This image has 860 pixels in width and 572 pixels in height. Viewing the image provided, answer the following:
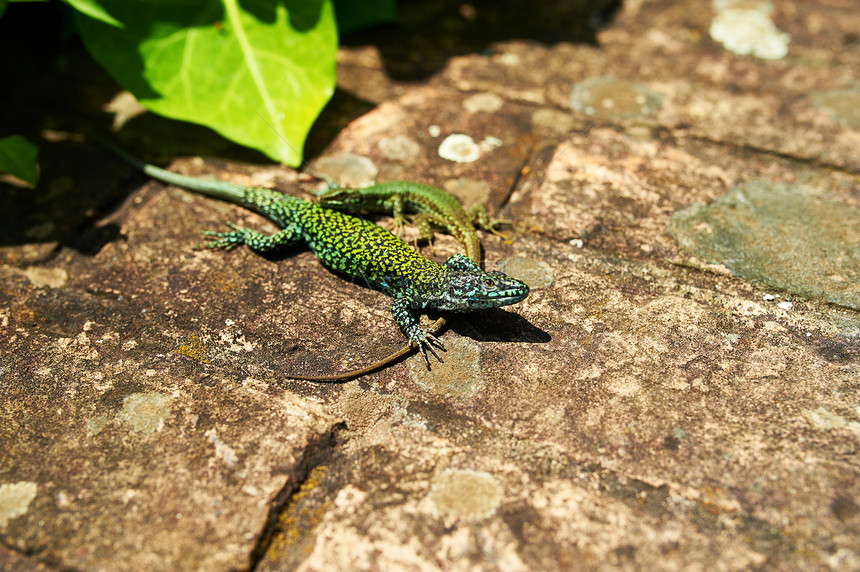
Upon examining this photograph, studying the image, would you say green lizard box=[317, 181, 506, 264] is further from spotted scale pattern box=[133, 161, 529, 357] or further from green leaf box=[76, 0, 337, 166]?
green leaf box=[76, 0, 337, 166]

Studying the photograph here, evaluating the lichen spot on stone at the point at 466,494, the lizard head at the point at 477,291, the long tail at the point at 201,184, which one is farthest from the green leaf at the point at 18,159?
the lichen spot on stone at the point at 466,494

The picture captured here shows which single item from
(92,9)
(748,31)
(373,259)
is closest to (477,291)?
(373,259)

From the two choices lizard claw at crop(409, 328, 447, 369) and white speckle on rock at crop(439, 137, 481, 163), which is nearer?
lizard claw at crop(409, 328, 447, 369)

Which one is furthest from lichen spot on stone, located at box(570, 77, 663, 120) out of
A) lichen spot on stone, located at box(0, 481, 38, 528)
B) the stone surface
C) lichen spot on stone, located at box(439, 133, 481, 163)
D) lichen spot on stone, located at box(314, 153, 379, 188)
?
lichen spot on stone, located at box(0, 481, 38, 528)

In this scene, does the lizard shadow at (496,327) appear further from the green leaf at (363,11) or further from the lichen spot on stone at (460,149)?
the green leaf at (363,11)

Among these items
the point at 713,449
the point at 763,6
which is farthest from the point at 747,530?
the point at 763,6

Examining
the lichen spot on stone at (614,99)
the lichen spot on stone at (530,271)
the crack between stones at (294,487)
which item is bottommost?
the crack between stones at (294,487)

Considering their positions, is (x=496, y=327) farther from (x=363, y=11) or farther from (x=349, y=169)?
(x=363, y=11)
